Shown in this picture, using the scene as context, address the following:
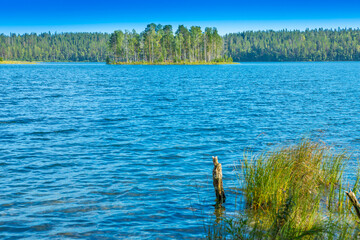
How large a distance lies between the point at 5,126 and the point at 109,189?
1518 centimetres

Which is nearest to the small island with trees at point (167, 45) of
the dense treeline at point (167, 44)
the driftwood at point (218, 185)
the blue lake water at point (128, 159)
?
the dense treeline at point (167, 44)

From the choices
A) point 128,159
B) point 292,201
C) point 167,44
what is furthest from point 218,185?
point 167,44

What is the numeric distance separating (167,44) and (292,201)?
16749 cm

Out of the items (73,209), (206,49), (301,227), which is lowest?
(73,209)

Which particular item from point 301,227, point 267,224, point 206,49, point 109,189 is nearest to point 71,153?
point 109,189

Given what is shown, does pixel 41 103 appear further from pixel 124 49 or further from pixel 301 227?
pixel 124 49

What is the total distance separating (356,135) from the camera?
21.5 metres

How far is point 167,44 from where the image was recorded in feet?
563

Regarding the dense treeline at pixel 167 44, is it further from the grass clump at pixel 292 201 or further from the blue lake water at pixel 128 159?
the grass clump at pixel 292 201

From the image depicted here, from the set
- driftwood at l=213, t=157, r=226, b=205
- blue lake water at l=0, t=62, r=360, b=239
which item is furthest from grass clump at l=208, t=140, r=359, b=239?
blue lake water at l=0, t=62, r=360, b=239

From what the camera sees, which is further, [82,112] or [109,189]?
[82,112]

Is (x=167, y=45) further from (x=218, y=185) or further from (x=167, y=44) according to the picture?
(x=218, y=185)

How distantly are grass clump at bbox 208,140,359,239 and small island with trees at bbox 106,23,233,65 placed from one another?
15766cm

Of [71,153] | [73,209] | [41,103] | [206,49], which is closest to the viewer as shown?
[73,209]
